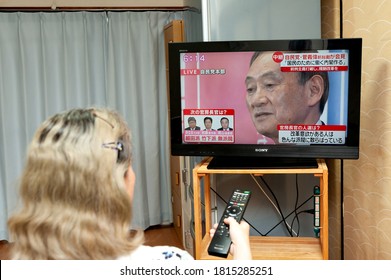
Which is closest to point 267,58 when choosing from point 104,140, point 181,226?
point 104,140

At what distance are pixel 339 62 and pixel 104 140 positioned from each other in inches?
44.9

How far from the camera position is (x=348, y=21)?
199 cm

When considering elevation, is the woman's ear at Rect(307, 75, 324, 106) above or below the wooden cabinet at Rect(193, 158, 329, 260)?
above

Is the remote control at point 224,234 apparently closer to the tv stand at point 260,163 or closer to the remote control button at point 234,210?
the remote control button at point 234,210

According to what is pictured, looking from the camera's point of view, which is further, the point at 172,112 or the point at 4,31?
the point at 4,31

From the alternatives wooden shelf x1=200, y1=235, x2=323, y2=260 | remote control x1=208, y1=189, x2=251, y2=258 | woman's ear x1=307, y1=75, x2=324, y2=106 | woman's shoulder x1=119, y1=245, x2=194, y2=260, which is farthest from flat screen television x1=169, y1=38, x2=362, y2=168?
woman's shoulder x1=119, y1=245, x2=194, y2=260

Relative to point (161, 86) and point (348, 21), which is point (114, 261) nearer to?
point (348, 21)

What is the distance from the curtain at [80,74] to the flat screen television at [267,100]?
2.04 m

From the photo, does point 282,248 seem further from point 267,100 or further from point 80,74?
point 80,74

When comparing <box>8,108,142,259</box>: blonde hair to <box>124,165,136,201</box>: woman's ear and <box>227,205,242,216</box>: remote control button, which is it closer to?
<box>124,165,136,201</box>: woman's ear

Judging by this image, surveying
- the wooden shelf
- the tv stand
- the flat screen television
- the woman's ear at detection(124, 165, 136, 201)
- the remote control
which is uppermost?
the flat screen television

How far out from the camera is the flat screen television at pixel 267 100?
68.1 inches

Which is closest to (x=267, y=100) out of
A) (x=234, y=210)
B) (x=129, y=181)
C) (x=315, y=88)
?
(x=315, y=88)

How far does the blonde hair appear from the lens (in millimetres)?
868
